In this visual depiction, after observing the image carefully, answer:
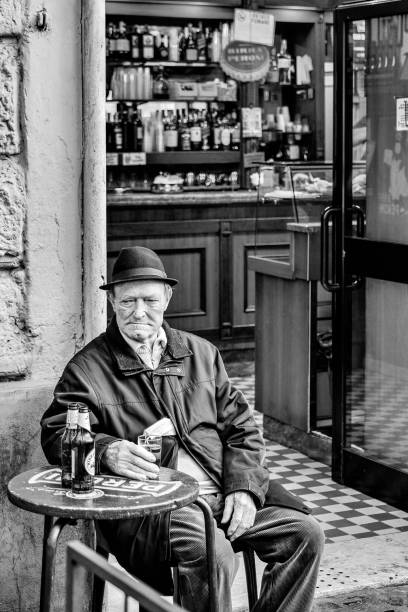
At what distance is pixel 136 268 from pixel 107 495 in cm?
75

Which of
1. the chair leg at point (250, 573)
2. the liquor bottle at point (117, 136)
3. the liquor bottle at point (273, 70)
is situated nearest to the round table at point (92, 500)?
the chair leg at point (250, 573)

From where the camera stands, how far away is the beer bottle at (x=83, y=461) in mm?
2902

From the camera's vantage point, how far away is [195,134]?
10602 millimetres

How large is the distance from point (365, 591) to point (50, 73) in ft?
6.98

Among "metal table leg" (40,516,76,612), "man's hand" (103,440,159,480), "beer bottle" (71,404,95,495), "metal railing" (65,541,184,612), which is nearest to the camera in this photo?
"metal railing" (65,541,184,612)

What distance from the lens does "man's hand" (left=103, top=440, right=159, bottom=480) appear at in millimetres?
3057

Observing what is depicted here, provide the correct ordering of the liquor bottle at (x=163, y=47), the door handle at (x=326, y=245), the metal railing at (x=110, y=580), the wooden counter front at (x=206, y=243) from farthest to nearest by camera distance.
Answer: the liquor bottle at (x=163, y=47) → the wooden counter front at (x=206, y=243) → the door handle at (x=326, y=245) → the metal railing at (x=110, y=580)

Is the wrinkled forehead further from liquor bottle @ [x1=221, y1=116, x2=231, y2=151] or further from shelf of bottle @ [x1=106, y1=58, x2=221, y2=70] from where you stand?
liquor bottle @ [x1=221, y1=116, x2=231, y2=151]

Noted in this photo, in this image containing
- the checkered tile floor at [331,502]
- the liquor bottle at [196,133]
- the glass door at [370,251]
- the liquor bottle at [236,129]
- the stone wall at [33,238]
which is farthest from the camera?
the liquor bottle at [236,129]

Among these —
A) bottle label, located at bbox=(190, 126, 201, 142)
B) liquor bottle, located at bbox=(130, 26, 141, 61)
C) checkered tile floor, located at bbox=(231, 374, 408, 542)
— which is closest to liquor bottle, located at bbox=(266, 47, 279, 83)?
bottle label, located at bbox=(190, 126, 201, 142)

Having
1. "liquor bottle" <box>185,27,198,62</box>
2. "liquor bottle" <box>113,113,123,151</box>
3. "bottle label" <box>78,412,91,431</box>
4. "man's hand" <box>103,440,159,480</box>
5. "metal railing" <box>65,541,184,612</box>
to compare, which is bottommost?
"man's hand" <box>103,440,159,480</box>

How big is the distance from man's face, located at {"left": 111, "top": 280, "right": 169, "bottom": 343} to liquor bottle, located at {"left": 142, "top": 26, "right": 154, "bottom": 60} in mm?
7253

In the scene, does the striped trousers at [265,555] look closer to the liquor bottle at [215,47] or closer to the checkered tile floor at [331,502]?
the checkered tile floor at [331,502]

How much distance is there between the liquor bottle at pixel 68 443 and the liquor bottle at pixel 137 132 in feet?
24.8
